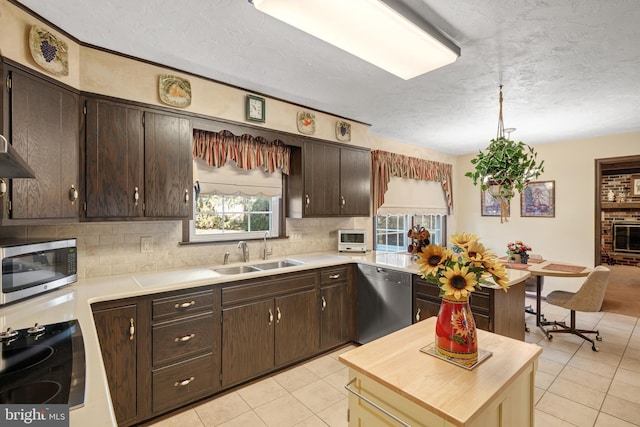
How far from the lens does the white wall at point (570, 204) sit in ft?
14.6

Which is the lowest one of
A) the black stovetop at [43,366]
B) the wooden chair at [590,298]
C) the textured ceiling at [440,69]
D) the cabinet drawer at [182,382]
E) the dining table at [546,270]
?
the cabinet drawer at [182,382]

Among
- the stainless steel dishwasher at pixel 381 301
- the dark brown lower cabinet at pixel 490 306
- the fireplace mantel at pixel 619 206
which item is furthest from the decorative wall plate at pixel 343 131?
the fireplace mantel at pixel 619 206

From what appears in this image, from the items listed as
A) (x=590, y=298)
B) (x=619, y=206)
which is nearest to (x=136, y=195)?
(x=590, y=298)

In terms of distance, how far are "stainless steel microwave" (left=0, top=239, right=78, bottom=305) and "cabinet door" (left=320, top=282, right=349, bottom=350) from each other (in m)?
2.00

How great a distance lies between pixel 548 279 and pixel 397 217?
8.52ft

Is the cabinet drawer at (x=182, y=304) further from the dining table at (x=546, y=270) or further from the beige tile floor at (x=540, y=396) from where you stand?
the dining table at (x=546, y=270)

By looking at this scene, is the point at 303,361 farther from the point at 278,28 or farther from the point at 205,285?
the point at 278,28

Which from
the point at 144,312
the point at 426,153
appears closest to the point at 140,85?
the point at 144,312

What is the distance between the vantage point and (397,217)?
16.0 ft

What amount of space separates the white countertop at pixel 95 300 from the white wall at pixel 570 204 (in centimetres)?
289

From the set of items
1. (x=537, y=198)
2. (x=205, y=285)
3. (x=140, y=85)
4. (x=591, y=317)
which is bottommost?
(x=591, y=317)

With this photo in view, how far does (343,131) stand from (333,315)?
6.87ft

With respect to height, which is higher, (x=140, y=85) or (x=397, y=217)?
(x=140, y=85)

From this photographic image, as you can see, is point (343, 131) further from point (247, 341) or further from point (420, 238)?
point (247, 341)
